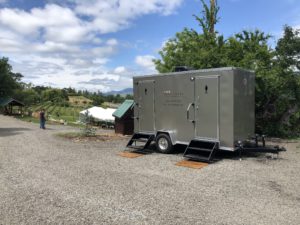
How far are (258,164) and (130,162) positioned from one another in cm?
434

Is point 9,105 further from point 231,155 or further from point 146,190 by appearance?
point 146,190

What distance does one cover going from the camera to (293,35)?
16.8 m

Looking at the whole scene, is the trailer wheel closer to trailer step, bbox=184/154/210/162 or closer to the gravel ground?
the gravel ground

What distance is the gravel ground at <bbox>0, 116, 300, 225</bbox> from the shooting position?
5.55m

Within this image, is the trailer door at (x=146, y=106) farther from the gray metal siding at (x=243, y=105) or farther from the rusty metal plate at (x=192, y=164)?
the gray metal siding at (x=243, y=105)

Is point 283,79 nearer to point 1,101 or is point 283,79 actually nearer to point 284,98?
point 284,98

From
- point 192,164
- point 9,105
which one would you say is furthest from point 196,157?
point 9,105

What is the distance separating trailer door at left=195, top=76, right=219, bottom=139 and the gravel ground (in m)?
1.18

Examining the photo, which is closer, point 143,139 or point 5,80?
point 143,139

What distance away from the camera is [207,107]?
10633 millimetres

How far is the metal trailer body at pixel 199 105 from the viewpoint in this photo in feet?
33.3

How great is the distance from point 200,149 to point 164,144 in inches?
72.6

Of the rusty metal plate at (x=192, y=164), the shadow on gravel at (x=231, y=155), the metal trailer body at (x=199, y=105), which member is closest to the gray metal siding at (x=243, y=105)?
the metal trailer body at (x=199, y=105)

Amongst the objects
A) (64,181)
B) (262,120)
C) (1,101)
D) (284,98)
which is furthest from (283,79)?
(1,101)
